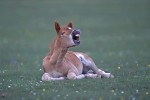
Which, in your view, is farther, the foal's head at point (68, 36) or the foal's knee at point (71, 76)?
the foal's knee at point (71, 76)

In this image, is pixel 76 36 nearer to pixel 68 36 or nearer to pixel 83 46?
pixel 68 36

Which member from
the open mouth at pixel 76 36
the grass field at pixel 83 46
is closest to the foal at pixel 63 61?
the open mouth at pixel 76 36

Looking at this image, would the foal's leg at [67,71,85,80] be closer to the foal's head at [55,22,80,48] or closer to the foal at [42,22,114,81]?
the foal at [42,22,114,81]

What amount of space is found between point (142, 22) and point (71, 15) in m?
6.87

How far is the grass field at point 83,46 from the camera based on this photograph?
1211 centimetres

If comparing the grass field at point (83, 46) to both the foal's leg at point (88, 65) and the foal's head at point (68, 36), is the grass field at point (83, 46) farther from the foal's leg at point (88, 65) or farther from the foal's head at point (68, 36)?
the foal's head at point (68, 36)

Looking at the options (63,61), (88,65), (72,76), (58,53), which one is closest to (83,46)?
(88,65)

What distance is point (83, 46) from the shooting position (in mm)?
25609

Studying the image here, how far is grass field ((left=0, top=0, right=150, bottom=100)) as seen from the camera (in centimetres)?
1211

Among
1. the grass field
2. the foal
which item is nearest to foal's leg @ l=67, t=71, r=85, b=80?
the foal

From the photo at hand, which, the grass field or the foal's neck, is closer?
the grass field

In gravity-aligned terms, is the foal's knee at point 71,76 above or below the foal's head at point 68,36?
below

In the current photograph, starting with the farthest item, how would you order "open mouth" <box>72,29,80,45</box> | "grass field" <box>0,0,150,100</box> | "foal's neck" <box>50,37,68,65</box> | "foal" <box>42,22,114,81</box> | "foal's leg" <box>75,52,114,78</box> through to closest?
"foal's leg" <box>75,52,114,78</box> → "foal's neck" <box>50,37,68,65</box> → "foal" <box>42,22,114,81</box> → "open mouth" <box>72,29,80,45</box> → "grass field" <box>0,0,150,100</box>

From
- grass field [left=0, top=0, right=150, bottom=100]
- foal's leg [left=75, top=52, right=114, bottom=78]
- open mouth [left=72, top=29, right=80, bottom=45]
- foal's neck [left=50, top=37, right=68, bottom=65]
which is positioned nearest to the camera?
grass field [left=0, top=0, right=150, bottom=100]
